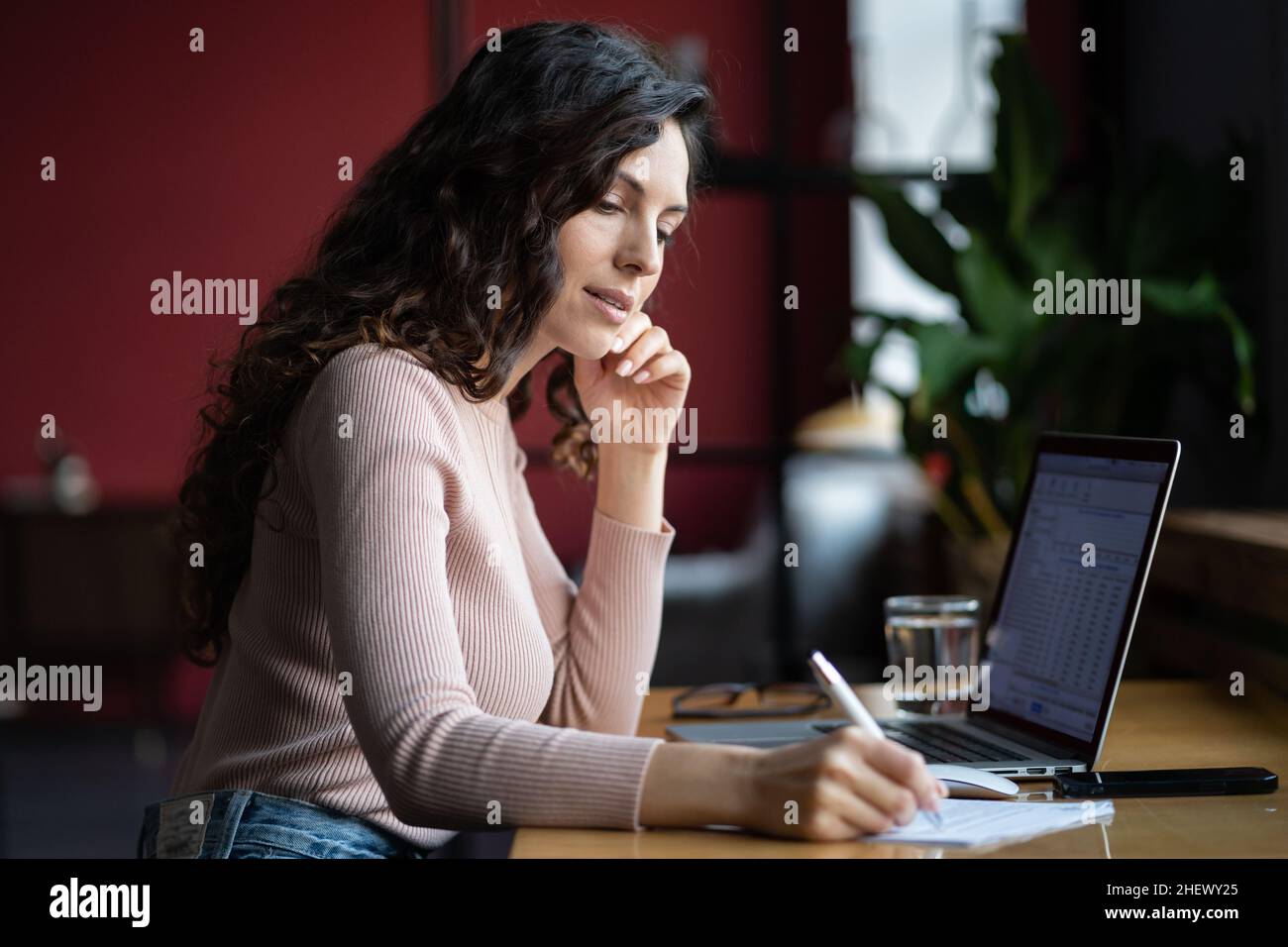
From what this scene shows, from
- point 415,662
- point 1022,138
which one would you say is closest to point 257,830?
point 415,662

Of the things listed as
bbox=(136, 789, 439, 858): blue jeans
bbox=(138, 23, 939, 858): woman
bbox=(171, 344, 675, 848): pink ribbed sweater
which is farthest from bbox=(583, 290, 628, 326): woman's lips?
bbox=(136, 789, 439, 858): blue jeans

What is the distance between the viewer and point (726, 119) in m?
4.57

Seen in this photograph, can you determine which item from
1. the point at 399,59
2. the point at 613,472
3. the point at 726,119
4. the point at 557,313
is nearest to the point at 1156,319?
the point at 613,472

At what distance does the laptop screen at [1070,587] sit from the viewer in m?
1.32

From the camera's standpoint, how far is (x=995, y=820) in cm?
106

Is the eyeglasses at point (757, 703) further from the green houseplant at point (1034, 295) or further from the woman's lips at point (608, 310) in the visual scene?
the green houseplant at point (1034, 295)

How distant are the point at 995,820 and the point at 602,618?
68 centimetres

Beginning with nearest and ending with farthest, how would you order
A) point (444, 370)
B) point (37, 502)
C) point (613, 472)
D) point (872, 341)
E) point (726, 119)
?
point (444, 370) < point (613, 472) < point (872, 341) < point (726, 119) < point (37, 502)

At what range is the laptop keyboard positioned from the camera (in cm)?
131

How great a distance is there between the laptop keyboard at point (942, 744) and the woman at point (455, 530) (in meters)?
0.32

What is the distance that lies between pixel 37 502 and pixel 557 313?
4125 mm

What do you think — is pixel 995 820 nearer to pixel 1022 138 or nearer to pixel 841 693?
pixel 841 693

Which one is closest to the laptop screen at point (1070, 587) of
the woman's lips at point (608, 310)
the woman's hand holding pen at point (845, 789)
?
the woman's hand holding pen at point (845, 789)

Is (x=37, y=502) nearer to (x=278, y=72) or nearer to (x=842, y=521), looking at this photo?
(x=278, y=72)
